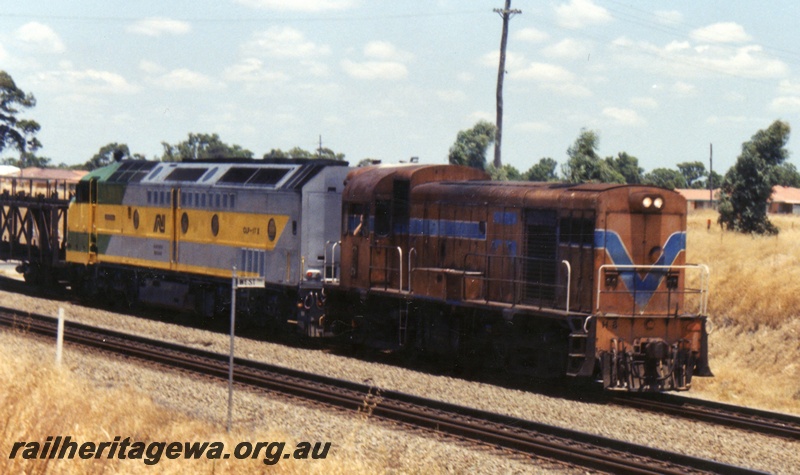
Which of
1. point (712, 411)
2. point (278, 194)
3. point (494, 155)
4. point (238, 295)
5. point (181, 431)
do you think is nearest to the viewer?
point (181, 431)

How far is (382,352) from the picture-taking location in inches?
855

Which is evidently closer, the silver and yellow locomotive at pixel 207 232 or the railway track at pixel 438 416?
the railway track at pixel 438 416

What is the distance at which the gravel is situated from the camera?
12.2 m

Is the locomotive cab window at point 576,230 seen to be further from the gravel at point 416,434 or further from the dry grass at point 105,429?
the dry grass at point 105,429

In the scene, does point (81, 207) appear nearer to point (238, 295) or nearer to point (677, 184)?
point (238, 295)

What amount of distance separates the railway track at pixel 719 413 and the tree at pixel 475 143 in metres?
23.2

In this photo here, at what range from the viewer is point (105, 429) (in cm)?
1192

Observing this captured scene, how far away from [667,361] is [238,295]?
11702mm

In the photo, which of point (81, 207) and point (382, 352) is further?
point (81, 207)

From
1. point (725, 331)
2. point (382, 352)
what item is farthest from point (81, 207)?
point (725, 331)

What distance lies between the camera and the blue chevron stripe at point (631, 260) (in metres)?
16.3

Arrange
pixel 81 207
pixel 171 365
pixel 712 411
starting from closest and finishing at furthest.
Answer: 1. pixel 712 411
2. pixel 171 365
3. pixel 81 207

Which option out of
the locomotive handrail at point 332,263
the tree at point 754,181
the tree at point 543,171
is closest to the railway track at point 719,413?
the locomotive handrail at point 332,263

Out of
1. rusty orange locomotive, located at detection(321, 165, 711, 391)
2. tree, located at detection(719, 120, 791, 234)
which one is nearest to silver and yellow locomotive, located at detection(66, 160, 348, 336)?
rusty orange locomotive, located at detection(321, 165, 711, 391)
